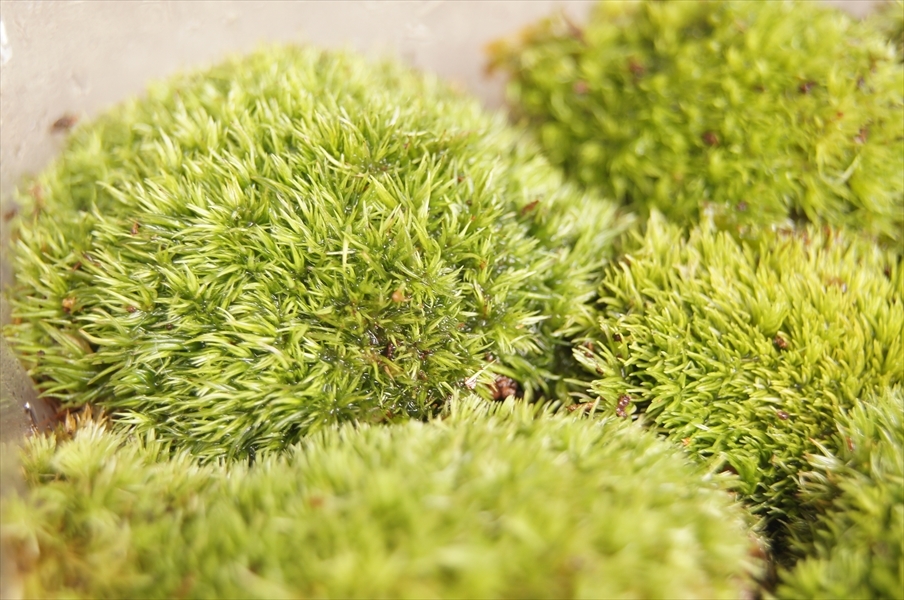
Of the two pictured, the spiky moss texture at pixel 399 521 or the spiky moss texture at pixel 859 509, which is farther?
the spiky moss texture at pixel 859 509

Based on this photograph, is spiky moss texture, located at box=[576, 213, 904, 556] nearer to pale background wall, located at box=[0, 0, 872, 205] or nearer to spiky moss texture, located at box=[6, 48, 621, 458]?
spiky moss texture, located at box=[6, 48, 621, 458]

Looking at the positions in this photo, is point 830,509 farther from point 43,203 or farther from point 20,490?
point 43,203

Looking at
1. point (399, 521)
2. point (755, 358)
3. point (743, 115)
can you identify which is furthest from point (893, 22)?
point (399, 521)

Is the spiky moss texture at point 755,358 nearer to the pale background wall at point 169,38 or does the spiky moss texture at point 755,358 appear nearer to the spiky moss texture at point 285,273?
the spiky moss texture at point 285,273

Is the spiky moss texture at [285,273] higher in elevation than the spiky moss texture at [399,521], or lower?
higher

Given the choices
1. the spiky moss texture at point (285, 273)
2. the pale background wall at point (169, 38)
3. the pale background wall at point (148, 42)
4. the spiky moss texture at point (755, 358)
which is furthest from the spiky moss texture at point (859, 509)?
the pale background wall at point (169, 38)

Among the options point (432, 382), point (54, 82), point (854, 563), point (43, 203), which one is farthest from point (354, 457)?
point (54, 82)
